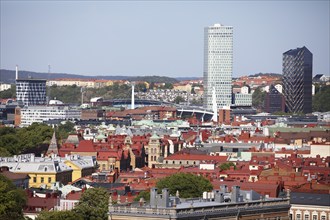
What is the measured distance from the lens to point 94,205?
61.7 meters

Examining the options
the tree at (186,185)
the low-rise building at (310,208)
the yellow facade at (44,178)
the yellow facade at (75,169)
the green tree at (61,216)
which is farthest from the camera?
the yellow facade at (75,169)

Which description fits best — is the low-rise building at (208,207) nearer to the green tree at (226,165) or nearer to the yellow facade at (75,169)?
the green tree at (226,165)

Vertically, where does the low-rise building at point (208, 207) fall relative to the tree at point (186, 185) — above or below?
above

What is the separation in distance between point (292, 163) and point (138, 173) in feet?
34.3

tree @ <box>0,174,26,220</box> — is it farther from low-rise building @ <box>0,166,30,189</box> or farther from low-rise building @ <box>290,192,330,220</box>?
low-rise building @ <box>0,166,30,189</box>

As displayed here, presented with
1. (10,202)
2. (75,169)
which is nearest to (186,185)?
(10,202)

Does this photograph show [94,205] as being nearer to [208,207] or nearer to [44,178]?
[208,207]

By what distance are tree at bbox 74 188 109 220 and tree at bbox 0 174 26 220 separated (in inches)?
91.7

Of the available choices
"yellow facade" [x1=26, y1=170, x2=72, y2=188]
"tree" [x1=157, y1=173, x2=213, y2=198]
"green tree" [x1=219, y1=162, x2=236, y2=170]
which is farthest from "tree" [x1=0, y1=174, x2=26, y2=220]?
"green tree" [x1=219, y1=162, x2=236, y2=170]

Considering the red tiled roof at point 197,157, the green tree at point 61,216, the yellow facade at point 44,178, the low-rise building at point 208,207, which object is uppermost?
the low-rise building at point 208,207

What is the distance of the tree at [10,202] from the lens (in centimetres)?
5956

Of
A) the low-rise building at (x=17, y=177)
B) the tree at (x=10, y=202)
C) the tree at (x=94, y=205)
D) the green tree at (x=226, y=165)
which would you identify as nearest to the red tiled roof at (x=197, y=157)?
the green tree at (x=226, y=165)

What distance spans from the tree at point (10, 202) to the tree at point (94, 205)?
7.64 feet

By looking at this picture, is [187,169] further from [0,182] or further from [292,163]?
[0,182]
